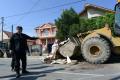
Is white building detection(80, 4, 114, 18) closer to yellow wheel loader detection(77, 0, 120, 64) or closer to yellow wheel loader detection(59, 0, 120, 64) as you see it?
yellow wheel loader detection(59, 0, 120, 64)

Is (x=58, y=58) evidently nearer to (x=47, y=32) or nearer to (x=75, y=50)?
(x=75, y=50)

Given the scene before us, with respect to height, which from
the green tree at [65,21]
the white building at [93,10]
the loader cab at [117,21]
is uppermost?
the white building at [93,10]

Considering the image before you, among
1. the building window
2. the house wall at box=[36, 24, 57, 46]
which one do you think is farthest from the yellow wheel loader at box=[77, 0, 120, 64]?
the building window

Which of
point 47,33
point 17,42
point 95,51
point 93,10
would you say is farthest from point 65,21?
point 47,33

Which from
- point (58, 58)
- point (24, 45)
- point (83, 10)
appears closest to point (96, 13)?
point (83, 10)

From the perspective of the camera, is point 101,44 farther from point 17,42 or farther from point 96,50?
point 17,42

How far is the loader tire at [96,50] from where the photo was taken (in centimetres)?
1292

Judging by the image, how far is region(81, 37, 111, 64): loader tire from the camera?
509 inches

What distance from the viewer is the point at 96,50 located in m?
13.6

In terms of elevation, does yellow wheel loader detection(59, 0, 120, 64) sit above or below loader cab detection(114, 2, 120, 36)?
below

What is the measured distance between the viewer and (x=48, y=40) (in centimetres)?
7031

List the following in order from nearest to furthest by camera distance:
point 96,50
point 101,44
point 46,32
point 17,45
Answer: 1. point 17,45
2. point 101,44
3. point 96,50
4. point 46,32

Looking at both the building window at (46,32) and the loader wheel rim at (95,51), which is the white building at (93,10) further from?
the building window at (46,32)

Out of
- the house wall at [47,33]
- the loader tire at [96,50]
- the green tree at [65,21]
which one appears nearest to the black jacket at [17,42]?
the loader tire at [96,50]
